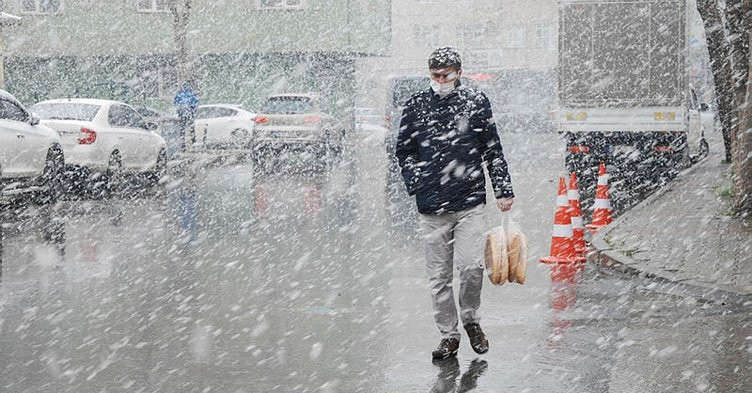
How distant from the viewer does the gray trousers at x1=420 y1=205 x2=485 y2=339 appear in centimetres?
677

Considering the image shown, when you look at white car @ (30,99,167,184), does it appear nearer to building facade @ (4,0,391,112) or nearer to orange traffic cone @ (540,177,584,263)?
orange traffic cone @ (540,177,584,263)

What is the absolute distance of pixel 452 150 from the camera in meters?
6.82

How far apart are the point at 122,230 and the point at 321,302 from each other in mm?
5514

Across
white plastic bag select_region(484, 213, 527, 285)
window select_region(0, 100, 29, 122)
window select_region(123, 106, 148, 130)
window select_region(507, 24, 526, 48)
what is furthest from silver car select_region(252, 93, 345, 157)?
window select_region(507, 24, 526, 48)

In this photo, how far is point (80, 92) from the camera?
43.2 m

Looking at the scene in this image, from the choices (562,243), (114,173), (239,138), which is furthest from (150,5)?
(562,243)

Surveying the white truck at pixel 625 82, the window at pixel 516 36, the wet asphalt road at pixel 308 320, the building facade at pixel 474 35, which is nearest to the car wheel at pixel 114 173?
the wet asphalt road at pixel 308 320

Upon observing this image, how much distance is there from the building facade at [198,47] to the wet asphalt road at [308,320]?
27257 mm

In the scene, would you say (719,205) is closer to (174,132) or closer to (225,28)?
(174,132)

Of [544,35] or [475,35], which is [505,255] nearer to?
[544,35]

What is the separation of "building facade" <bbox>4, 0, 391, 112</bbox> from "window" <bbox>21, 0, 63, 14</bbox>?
0.04 m

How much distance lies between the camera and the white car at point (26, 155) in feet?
52.4

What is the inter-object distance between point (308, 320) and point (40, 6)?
3730cm

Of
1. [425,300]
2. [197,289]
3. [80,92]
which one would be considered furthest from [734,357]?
[80,92]
